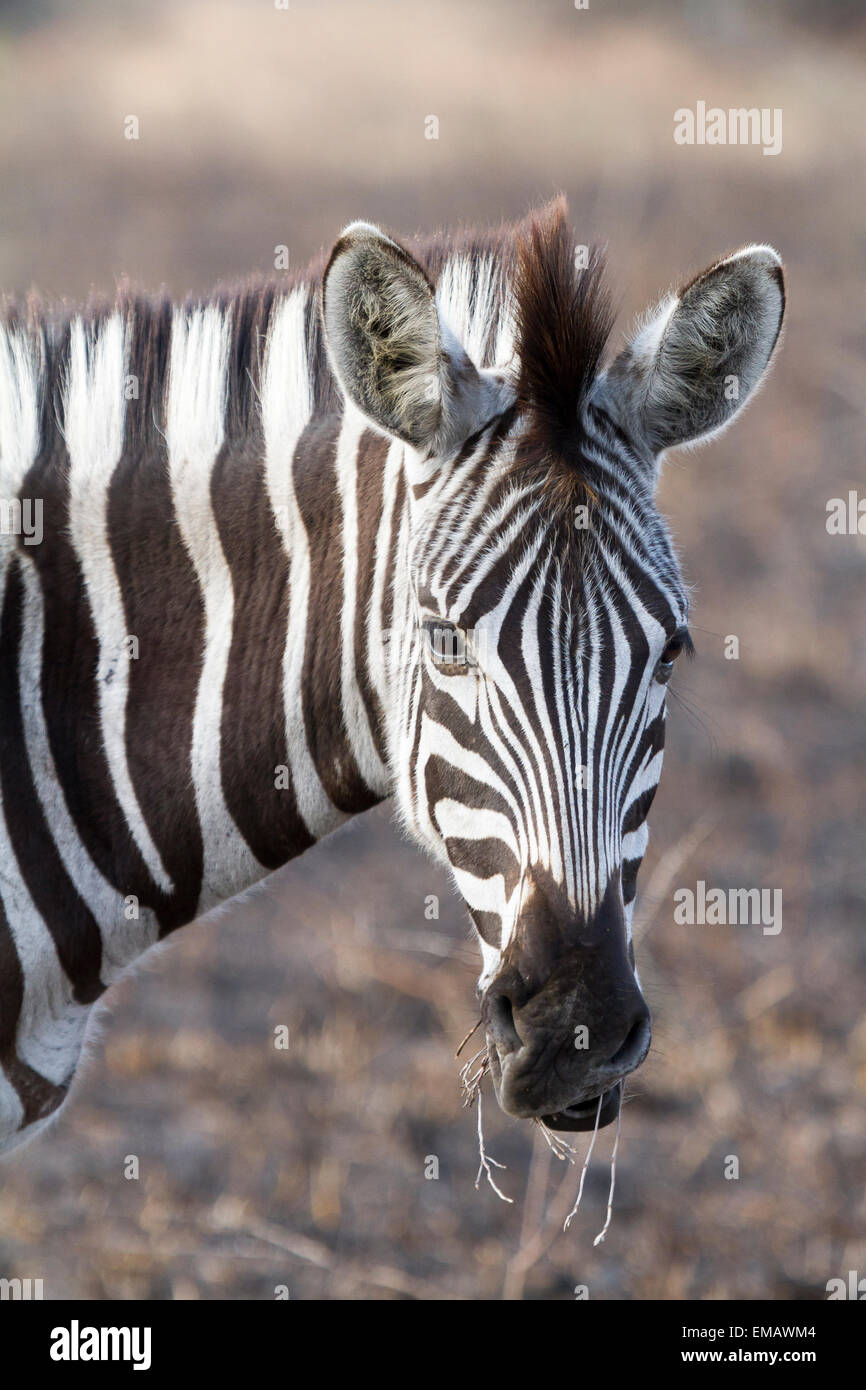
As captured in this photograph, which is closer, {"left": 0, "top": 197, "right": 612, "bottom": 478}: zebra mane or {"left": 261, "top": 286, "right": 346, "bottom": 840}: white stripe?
{"left": 0, "top": 197, "right": 612, "bottom": 478}: zebra mane

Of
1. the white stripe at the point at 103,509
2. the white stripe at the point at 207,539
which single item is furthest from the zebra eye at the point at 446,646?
the white stripe at the point at 103,509

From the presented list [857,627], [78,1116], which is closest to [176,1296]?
[78,1116]

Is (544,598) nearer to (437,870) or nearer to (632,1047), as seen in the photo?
(632,1047)

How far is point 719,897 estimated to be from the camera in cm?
1048

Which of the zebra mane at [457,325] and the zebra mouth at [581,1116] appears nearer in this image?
the zebra mouth at [581,1116]

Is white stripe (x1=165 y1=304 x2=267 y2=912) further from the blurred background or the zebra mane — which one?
the blurred background

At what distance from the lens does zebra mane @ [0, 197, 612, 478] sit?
3.70 metres

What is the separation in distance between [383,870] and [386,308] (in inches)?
305

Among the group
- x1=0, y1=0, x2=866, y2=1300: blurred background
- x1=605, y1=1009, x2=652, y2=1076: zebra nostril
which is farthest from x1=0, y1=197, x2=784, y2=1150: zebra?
x1=0, y1=0, x2=866, y2=1300: blurred background

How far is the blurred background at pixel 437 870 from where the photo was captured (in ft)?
24.5

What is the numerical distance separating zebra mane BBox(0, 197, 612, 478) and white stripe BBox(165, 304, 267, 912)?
0.16 feet

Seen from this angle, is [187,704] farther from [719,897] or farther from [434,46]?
[434,46]

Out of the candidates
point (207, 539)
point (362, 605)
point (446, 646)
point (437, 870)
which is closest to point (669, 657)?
point (446, 646)

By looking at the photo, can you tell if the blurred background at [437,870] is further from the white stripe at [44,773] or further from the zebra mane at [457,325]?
the white stripe at [44,773]
